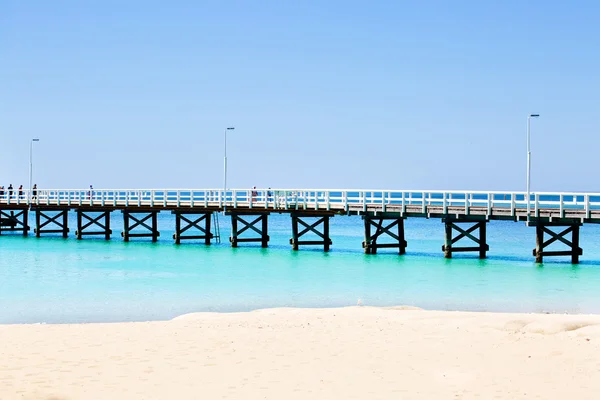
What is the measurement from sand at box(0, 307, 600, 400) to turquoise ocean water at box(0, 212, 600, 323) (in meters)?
4.13

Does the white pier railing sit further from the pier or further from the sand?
the sand

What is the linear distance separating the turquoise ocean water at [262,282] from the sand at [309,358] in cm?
413

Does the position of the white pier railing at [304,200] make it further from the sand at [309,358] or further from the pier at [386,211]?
the sand at [309,358]

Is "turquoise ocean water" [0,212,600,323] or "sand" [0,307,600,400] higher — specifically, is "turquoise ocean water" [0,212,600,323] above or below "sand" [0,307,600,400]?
Answer: below

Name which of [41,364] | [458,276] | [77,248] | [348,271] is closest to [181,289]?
[348,271]

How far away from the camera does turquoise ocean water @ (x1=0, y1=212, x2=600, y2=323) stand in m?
20.5

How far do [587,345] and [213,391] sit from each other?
6237 mm

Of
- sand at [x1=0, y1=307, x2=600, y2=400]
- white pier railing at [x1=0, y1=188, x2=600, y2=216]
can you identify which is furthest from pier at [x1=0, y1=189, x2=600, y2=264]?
sand at [x1=0, y1=307, x2=600, y2=400]

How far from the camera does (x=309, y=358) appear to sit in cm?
1250

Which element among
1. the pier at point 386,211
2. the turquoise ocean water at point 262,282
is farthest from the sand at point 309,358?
the pier at point 386,211

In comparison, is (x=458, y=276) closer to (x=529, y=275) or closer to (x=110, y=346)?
(x=529, y=275)

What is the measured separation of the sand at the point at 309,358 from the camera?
10.6 metres

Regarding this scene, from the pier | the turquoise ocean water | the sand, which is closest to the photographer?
the sand

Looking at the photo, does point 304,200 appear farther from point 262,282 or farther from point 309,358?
point 309,358
